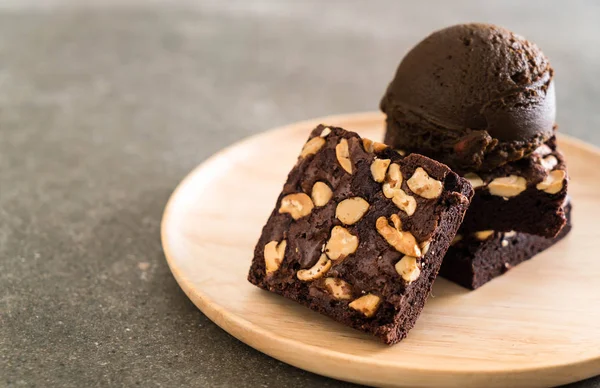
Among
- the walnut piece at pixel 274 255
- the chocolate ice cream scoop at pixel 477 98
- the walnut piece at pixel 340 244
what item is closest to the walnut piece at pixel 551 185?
the chocolate ice cream scoop at pixel 477 98

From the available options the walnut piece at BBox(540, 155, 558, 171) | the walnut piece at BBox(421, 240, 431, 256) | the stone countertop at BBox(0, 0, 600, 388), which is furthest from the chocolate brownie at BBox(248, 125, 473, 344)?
the walnut piece at BBox(540, 155, 558, 171)

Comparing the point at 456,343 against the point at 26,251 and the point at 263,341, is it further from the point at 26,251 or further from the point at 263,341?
the point at 26,251

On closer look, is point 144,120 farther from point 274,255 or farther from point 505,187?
point 505,187

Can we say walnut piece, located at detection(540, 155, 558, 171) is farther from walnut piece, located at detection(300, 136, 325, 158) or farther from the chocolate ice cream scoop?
walnut piece, located at detection(300, 136, 325, 158)

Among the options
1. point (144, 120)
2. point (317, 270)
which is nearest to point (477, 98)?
point (317, 270)

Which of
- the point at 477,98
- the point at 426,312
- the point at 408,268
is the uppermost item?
the point at 477,98

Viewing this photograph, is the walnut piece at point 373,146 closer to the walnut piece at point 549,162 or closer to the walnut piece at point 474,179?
the walnut piece at point 474,179

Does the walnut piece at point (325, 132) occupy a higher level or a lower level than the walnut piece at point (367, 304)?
higher
